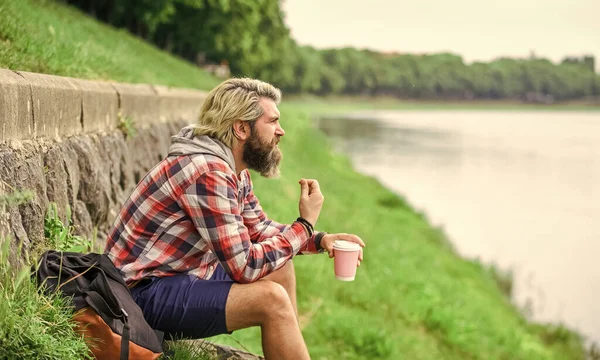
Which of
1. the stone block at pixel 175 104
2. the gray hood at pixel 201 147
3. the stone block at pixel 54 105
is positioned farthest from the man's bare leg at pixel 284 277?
the stone block at pixel 175 104

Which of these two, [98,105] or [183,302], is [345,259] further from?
[98,105]

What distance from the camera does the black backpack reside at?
241 cm

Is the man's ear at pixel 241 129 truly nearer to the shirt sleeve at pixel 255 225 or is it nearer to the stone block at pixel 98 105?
the shirt sleeve at pixel 255 225

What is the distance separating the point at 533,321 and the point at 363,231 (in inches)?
103

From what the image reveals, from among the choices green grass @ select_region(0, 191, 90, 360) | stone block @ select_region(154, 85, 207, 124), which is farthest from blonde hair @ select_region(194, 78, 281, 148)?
stone block @ select_region(154, 85, 207, 124)

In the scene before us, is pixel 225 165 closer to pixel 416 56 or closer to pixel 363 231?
pixel 363 231

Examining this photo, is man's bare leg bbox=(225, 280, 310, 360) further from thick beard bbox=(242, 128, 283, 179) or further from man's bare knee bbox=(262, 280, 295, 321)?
thick beard bbox=(242, 128, 283, 179)

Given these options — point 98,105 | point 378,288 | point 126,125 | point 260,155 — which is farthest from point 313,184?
point 378,288

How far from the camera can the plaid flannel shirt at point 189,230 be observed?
8.98 feet

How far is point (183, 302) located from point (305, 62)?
235 feet

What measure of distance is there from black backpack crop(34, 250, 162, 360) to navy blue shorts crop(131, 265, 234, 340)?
0.80 ft

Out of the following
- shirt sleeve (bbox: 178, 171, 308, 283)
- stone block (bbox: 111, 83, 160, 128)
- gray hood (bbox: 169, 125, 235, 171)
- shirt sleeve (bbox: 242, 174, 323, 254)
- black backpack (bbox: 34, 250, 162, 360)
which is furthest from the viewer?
stone block (bbox: 111, 83, 160, 128)

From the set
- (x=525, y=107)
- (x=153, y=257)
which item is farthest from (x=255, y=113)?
(x=525, y=107)

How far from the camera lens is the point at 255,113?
2967 mm
